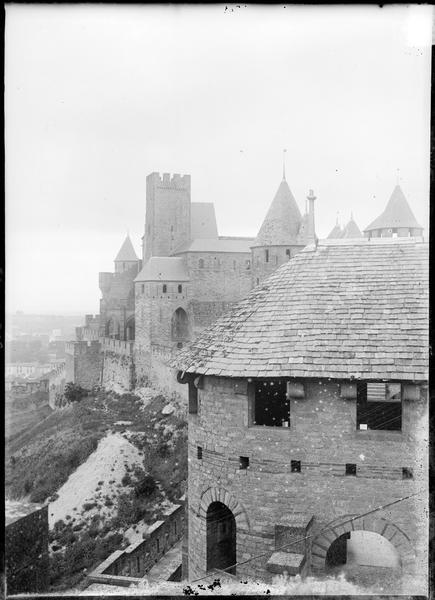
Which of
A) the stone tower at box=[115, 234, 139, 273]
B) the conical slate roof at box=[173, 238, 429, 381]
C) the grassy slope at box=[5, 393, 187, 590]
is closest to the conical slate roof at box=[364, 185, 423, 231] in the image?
the grassy slope at box=[5, 393, 187, 590]

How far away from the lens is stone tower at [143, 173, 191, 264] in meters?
57.8

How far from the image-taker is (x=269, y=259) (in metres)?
42.7

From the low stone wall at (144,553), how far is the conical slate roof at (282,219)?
83.8 ft

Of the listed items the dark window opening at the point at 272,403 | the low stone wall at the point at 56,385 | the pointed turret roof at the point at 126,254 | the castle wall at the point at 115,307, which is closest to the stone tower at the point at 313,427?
the dark window opening at the point at 272,403

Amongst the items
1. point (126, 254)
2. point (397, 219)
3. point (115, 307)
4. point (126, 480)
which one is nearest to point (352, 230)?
point (397, 219)

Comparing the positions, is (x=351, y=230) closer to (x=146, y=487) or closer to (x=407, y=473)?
(x=146, y=487)

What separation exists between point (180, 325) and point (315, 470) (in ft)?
143

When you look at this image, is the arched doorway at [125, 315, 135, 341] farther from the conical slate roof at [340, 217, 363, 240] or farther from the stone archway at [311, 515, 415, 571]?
the stone archway at [311, 515, 415, 571]

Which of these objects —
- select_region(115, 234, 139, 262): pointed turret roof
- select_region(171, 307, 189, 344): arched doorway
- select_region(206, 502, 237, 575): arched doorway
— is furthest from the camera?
select_region(115, 234, 139, 262): pointed turret roof

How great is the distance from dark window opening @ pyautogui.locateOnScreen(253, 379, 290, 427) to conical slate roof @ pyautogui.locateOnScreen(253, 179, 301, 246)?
99.5 ft

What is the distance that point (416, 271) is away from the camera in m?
9.96

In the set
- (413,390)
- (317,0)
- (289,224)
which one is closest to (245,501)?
(413,390)

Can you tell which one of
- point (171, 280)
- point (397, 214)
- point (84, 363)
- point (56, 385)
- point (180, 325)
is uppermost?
point (397, 214)

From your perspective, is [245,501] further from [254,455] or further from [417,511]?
[417,511]
